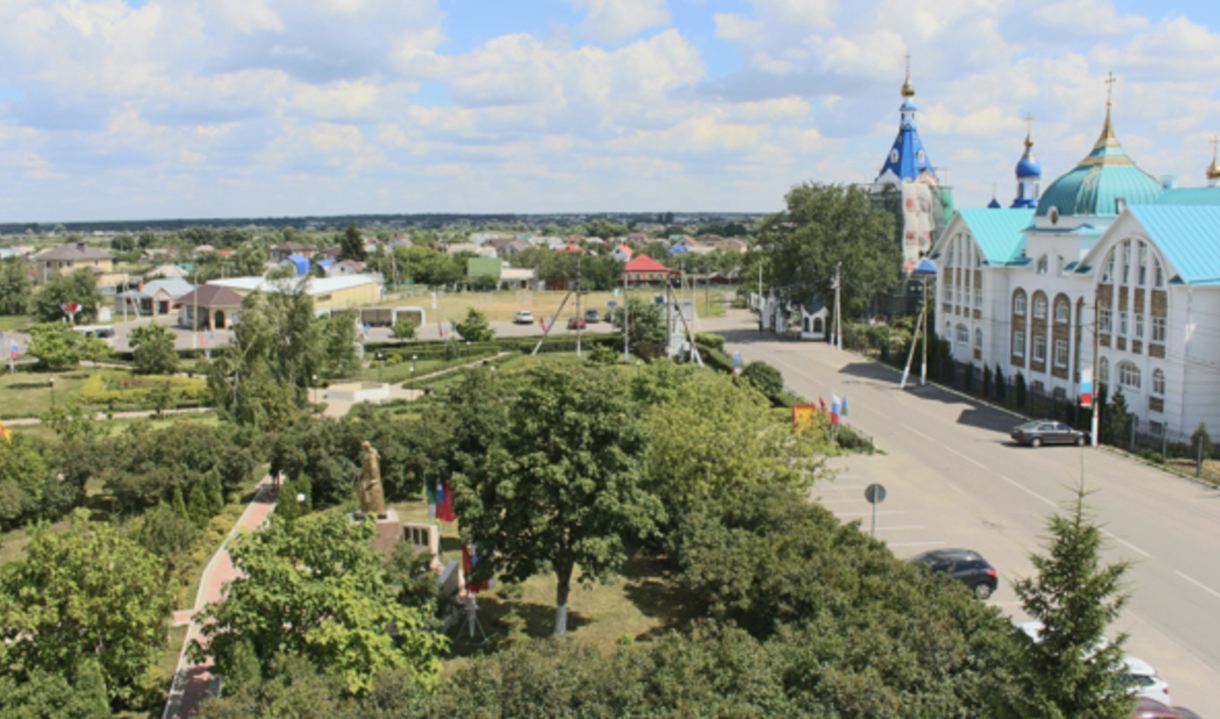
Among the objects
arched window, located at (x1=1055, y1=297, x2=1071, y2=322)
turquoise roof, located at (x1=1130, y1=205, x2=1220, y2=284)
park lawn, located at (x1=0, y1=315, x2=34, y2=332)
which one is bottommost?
park lawn, located at (x1=0, y1=315, x2=34, y2=332)

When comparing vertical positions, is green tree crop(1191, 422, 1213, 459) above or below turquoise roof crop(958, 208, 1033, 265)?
below

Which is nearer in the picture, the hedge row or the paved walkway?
the paved walkway

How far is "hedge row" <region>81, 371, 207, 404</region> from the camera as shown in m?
45.2

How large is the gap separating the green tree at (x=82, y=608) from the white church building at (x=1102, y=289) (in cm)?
3351

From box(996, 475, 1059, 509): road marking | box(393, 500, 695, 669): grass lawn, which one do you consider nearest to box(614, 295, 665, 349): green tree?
box(996, 475, 1059, 509): road marking

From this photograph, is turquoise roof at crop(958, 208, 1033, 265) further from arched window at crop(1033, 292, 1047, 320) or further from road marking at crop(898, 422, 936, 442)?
road marking at crop(898, 422, 936, 442)

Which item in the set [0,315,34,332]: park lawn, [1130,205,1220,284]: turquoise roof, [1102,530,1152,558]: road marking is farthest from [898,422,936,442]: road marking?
[0,315,34,332]: park lawn

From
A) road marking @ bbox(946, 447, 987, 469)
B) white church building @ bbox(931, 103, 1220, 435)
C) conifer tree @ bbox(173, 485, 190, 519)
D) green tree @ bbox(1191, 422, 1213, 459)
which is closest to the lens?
conifer tree @ bbox(173, 485, 190, 519)

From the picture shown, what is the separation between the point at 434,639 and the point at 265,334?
27.4m

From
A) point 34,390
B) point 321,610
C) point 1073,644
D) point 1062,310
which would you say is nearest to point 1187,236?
point 1062,310

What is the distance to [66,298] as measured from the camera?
272ft

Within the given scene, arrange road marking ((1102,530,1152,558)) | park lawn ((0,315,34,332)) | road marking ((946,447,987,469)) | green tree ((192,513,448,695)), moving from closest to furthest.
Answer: green tree ((192,513,448,695)), road marking ((1102,530,1152,558)), road marking ((946,447,987,469)), park lawn ((0,315,34,332))

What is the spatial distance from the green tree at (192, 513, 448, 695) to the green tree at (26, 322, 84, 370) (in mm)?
45557

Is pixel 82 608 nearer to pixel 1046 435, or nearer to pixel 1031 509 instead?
pixel 1031 509
